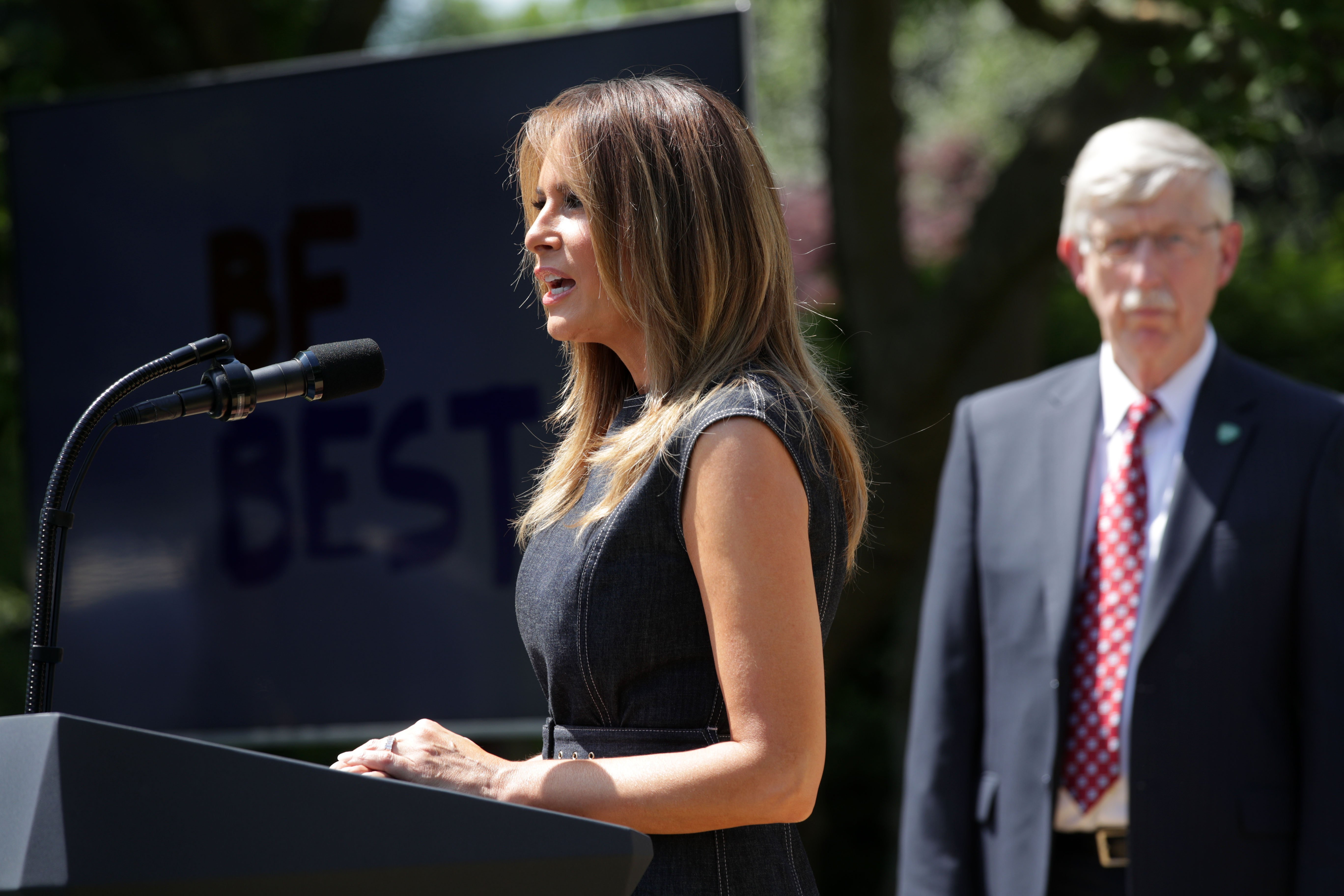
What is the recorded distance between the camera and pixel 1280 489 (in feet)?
7.07

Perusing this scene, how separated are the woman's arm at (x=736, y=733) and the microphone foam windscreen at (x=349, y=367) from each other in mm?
336

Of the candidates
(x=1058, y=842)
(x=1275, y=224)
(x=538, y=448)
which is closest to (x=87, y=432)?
(x=1058, y=842)

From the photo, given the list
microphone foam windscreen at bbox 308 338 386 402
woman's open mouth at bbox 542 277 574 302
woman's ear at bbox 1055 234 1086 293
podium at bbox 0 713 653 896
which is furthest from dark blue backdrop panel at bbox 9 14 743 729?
podium at bbox 0 713 653 896

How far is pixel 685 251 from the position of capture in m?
1.38

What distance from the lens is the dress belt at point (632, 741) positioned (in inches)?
50.6

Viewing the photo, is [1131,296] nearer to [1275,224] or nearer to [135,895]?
[135,895]

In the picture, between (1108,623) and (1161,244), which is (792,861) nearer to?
(1108,623)

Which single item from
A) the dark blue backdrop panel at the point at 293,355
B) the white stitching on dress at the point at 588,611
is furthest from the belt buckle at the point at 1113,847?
the dark blue backdrop panel at the point at 293,355

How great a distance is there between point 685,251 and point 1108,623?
121cm

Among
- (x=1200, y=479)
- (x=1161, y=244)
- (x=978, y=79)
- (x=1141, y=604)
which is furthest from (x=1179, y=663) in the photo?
(x=978, y=79)

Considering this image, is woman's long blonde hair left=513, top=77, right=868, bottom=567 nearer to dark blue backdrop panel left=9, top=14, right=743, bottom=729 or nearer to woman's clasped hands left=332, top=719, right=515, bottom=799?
woman's clasped hands left=332, top=719, right=515, bottom=799

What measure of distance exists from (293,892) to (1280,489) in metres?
1.79

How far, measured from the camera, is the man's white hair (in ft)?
7.56

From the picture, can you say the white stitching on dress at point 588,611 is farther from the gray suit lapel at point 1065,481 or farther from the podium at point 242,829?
the gray suit lapel at point 1065,481
